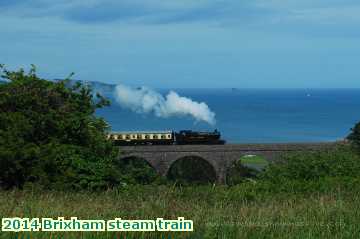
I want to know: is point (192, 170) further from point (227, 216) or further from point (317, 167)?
point (227, 216)

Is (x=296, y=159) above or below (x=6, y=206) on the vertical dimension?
above

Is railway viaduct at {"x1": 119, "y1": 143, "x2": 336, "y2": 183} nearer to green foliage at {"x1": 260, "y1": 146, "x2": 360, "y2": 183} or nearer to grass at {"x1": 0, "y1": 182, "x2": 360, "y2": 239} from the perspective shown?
green foliage at {"x1": 260, "y1": 146, "x2": 360, "y2": 183}

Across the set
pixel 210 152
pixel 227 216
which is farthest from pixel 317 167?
pixel 210 152

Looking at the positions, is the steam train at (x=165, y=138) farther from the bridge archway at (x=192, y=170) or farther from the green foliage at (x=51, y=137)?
the green foliage at (x=51, y=137)

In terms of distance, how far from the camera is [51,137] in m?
19.3

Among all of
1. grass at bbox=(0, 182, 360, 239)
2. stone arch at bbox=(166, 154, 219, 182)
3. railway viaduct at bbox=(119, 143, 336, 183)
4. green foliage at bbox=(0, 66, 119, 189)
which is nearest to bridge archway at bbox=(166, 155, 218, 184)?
stone arch at bbox=(166, 154, 219, 182)

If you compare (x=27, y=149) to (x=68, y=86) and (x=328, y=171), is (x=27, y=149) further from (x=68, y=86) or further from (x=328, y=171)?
(x=328, y=171)

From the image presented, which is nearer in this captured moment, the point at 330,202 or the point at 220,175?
the point at 330,202

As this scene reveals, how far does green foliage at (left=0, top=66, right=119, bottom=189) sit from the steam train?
130 ft

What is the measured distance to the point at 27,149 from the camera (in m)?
17.1

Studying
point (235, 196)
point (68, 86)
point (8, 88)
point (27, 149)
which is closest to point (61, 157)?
point (27, 149)

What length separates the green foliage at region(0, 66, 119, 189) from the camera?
16234mm

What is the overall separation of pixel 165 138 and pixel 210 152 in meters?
5.89

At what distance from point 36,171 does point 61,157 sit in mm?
1067
